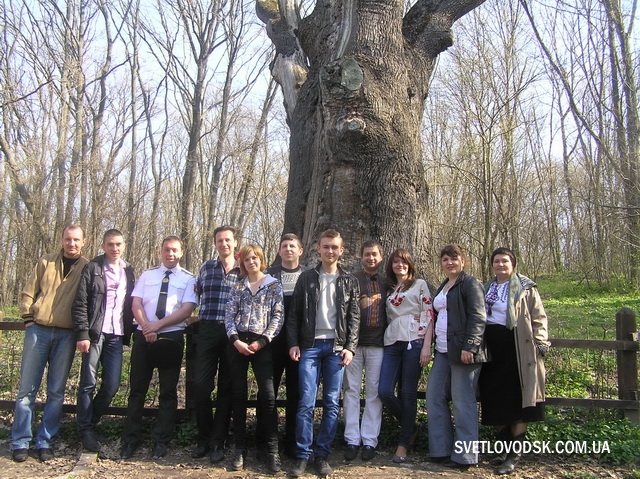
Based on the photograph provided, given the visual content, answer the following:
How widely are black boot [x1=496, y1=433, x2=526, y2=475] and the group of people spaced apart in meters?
0.02

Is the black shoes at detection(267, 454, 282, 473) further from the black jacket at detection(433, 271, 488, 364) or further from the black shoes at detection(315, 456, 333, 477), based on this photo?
the black jacket at detection(433, 271, 488, 364)

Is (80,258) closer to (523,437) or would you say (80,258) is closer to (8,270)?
(523,437)

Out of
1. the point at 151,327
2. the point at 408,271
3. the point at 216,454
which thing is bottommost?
the point at 216,454

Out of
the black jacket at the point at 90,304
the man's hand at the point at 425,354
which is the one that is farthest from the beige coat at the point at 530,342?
the black jacket at the point at 90,304

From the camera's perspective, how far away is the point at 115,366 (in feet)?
16.1

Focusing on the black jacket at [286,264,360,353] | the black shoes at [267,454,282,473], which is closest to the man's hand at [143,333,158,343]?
the black jacket at [286,264,360,353]

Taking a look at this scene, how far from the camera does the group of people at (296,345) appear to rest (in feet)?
14.6

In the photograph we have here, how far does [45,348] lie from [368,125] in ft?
12.9

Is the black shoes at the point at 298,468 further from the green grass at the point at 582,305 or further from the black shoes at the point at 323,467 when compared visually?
the green grass at the point at 582,305

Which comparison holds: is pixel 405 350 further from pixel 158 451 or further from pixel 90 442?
pixel 90 442

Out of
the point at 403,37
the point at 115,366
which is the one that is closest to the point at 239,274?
the point at 115,366

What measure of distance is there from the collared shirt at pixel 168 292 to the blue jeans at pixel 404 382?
1.90 meters

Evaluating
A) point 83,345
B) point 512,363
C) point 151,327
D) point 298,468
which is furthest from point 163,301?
point 512,363

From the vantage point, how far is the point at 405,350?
4.68 metres
